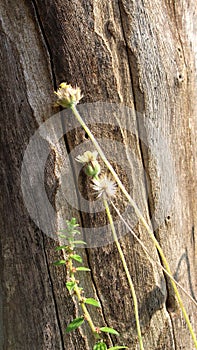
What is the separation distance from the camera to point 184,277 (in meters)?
2.59

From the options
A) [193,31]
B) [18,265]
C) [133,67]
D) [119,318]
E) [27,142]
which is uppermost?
[193,31]

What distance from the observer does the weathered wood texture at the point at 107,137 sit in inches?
89.7

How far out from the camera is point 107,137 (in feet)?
7.65

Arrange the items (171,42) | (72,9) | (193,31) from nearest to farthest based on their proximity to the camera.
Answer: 1. (72,9)
2. (171,42)
3. (193,31)

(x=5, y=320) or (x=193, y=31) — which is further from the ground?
(x=193, y=31)

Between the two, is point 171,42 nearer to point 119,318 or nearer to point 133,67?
point 133,67

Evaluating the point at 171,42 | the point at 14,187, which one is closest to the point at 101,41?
the point at 171,42

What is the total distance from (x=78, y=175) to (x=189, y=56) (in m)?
0.79

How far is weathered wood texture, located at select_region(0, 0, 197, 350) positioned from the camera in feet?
7.48

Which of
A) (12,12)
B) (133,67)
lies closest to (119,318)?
(133,67)

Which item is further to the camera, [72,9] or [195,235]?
[195,235]

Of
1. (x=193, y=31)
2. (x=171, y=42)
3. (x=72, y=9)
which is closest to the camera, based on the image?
(x=72, y=9)

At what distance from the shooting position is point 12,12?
2.31 meters

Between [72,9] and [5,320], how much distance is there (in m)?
1.51
